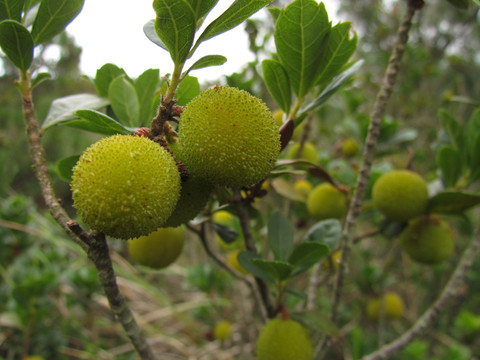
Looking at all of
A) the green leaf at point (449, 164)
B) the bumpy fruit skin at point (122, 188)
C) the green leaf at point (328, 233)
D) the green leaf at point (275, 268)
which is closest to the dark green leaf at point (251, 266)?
the green leaf at point (275, 268)

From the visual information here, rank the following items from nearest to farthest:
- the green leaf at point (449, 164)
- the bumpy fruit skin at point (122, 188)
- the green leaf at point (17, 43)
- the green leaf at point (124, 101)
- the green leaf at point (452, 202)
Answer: the bumpy fruit skin at point (122, 188), the green leaf at point (17, 43), the green leaf at point (124, 101), the green leaf at point (452, 202), the green leaf at point (449, 164)

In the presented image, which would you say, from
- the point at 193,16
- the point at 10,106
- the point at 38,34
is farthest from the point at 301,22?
the point at 10,106

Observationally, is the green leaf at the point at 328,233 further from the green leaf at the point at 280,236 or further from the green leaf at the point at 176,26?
the green leaf at the point at 176,26

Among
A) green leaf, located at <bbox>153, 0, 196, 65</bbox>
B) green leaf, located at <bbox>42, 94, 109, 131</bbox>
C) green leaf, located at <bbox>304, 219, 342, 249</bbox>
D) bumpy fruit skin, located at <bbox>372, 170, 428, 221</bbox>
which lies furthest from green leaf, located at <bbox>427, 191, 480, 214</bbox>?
green leaf, located at <bbox>42, 94, 109, 131</bbox>

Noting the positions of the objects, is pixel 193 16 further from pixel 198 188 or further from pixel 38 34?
pixel 38 34

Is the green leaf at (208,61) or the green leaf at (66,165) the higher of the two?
the green leaf at (208,61)

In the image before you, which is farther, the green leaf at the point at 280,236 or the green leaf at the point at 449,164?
the green leaf at the point at 449,164
